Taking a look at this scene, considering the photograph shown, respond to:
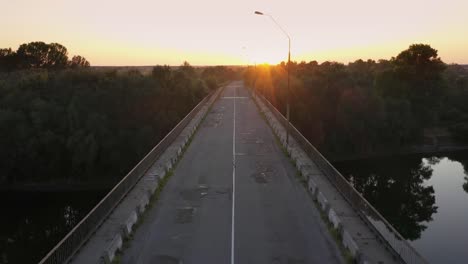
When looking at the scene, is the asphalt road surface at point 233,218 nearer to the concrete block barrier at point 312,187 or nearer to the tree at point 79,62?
the concrete block barrier at point 312,187

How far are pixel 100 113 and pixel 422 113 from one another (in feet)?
159

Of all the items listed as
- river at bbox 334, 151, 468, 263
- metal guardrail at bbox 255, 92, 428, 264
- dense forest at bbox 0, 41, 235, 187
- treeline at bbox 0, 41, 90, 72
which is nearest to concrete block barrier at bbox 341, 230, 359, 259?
metal guardrail at bbox 255, 92, 428, 264

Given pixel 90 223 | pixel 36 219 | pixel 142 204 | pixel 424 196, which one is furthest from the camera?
pixel 424 196

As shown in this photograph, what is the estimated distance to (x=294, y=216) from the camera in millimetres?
15258

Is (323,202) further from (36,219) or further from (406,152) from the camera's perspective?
(406,152)

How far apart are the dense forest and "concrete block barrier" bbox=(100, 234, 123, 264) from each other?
37.5 metres

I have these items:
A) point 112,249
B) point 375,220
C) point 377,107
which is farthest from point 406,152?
point 112,249

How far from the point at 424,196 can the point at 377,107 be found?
23900 mm

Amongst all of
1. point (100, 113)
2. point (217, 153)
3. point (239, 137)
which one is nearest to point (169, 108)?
point (100, 113)

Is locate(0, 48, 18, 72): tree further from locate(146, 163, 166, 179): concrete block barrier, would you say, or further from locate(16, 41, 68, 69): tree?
locate(146, 163, 166, 179): concrete block barrier

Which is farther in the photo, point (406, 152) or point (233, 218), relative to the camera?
point (406, 152)

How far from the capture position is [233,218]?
1507 centimetres

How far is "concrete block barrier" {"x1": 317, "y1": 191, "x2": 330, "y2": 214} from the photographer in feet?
49.7

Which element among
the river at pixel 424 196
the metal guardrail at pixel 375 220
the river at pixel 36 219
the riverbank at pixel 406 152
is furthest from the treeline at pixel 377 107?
the metal guardrail at pixel 375 220
